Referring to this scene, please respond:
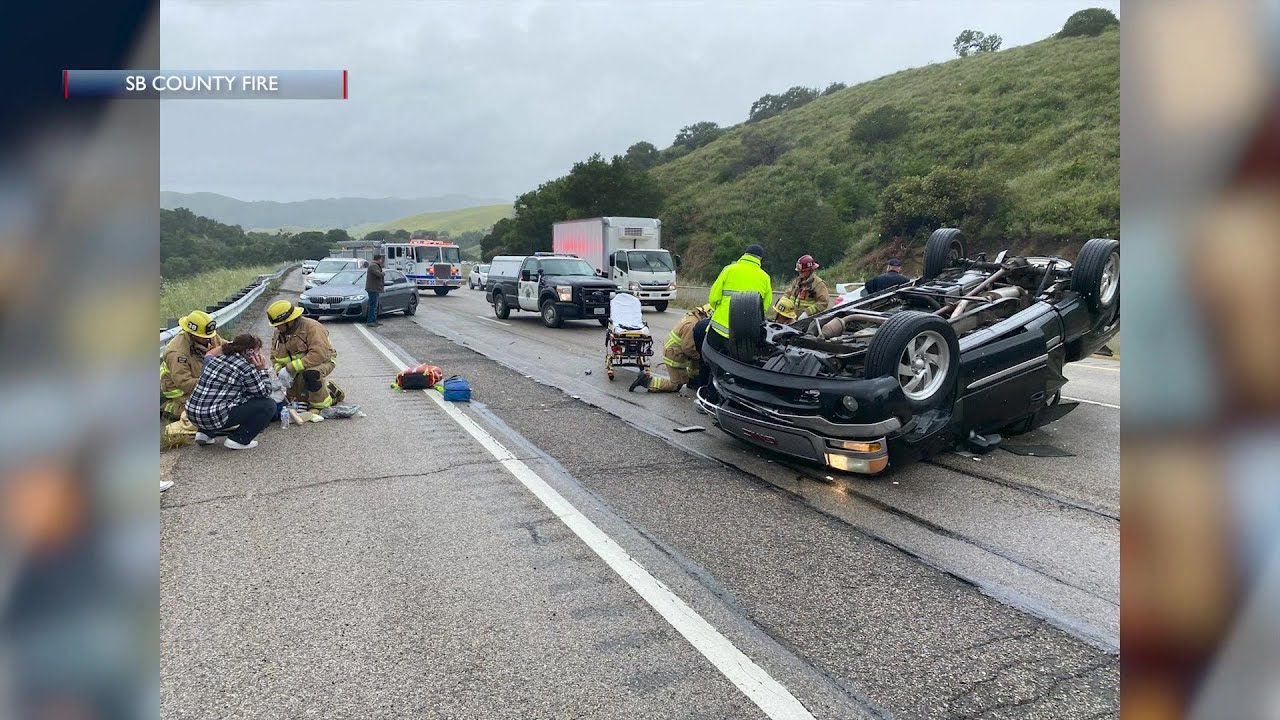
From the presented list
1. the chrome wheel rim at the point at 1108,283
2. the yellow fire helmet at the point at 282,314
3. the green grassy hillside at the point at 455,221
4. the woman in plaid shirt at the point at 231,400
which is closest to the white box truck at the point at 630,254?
the yellow fire helmet at the point at 282,314

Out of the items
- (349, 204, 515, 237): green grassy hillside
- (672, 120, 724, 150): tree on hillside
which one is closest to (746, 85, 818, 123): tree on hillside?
(672, 120, 724, 150): tree on hillside

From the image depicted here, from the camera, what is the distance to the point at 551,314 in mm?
18328

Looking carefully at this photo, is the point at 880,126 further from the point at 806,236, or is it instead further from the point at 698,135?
the point at 698,135

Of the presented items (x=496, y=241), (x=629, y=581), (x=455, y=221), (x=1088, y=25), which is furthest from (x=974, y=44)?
(x=455, y=221)

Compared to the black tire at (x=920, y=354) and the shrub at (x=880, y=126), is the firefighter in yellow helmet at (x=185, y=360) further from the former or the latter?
the shrub at (x=880, y=126)

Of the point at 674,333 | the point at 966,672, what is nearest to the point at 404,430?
the point at 674,333

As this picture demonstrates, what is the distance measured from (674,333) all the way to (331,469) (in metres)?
4.64

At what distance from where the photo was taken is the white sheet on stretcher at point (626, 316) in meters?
10.7

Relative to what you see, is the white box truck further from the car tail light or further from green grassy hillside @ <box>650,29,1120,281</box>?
the car tail light

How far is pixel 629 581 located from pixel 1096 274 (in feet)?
A: 16.9
